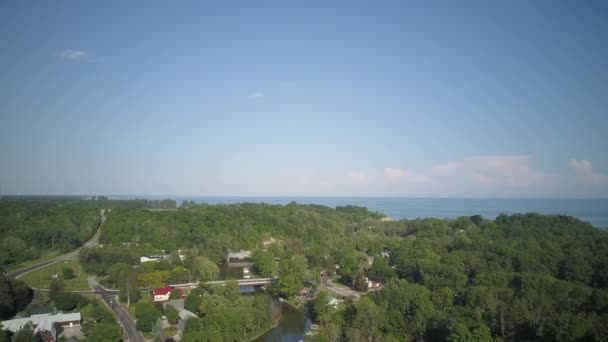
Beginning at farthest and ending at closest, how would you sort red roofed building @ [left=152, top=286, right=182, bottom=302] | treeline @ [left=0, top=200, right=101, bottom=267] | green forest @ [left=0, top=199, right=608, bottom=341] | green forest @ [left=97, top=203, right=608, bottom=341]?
treeline @ [left=0, top=200, right=101, bottom=267] < red roofed building @ [left=152, top=286, right=182, bottom=302] < green forest @ [left=0, top=199, right=608, bottom=341] < green forest @ [left=97, top=203, right=608, bottom=341]

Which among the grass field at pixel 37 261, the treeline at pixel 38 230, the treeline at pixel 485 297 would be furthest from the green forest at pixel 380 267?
the grass field at pixel 37 261

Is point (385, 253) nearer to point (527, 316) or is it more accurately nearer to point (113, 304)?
point (527, 316)

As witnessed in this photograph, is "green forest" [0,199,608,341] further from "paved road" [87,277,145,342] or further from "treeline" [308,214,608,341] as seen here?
"paved road" [87,277,145,342]

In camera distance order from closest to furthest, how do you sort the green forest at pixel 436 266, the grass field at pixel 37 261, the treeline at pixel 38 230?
the green forest at pixel 436 266, the grass field at pixel 37 261, the treeline at pixel 38 230

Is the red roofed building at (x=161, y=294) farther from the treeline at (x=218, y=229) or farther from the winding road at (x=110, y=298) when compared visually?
the treeline at (x=218, y=229)

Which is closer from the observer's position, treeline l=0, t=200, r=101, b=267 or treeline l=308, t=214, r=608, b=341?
treeline l=308, t=214, r=608, b=341

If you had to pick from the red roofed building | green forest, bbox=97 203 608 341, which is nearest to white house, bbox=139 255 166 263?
green forest, bbox=97 203 608 341

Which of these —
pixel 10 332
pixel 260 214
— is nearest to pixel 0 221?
pixel 260 214
